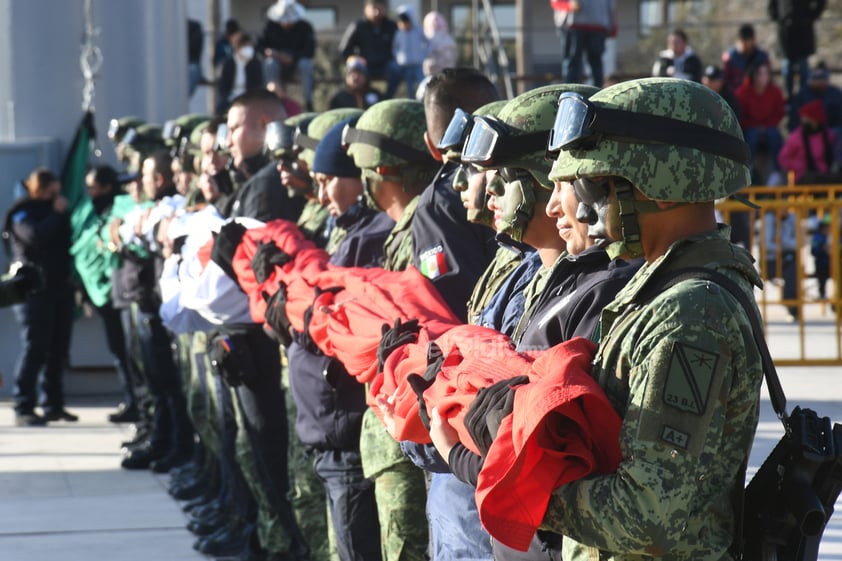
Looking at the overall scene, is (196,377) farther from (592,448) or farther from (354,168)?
(592,448)

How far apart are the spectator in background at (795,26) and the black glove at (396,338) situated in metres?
13.7

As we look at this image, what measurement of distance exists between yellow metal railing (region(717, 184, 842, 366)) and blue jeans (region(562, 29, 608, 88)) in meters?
2.25

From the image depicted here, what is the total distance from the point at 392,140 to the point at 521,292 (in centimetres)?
149

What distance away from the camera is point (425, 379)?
11.0 ft

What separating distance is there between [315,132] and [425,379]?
3044mm

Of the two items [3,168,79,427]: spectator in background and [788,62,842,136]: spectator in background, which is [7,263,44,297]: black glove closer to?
[3,168,79,427]: spectator in background

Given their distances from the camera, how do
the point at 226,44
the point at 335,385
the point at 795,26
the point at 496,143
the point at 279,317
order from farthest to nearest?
the point at 226,44, the point at 795,26, the point at 279,317, the point at 335,385, the point at 496,143

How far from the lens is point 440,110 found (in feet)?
15.8

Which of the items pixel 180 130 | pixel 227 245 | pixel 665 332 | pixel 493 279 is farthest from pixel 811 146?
pixel 665 332

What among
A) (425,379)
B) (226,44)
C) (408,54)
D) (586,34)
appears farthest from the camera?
(226,44)

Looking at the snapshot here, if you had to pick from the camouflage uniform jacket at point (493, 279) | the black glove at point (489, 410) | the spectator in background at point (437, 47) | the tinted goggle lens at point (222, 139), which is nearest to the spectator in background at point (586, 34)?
the spectator in background at point (437, 47)

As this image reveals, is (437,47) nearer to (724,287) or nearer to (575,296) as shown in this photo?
(575,296)

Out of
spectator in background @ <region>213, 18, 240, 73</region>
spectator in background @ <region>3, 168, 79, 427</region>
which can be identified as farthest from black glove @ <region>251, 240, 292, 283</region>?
spectator in background @ <region>213, 18, 240, 73</region>

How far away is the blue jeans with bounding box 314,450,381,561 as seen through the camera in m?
5.03
